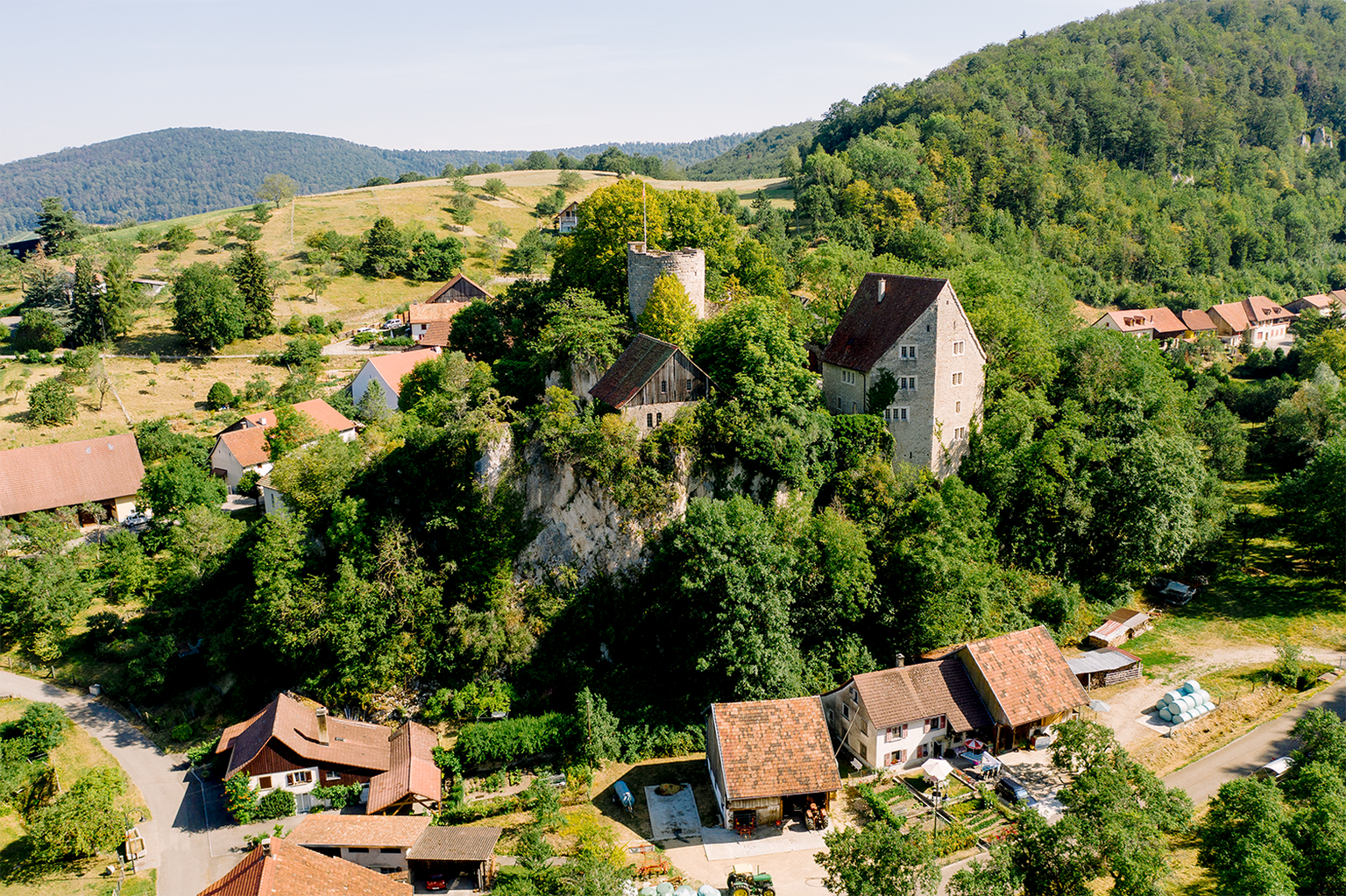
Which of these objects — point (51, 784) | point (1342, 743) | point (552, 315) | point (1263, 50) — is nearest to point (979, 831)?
point (1342, 743)

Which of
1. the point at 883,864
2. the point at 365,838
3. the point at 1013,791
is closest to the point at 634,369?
the point at 365,838

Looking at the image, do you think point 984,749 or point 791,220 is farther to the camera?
point 791,220

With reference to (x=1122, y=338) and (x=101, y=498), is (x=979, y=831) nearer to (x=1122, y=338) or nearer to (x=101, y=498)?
(x=1122, y=338)

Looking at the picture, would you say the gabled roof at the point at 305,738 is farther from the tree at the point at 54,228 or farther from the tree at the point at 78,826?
the tree at the point at 54,228

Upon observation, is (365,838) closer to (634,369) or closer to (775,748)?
(775,748)

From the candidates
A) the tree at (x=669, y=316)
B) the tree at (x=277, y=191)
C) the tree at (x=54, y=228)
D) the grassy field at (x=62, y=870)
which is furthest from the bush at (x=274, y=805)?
the tree at (x=277, y=191)

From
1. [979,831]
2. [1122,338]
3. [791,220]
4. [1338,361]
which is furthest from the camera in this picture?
[791,220]

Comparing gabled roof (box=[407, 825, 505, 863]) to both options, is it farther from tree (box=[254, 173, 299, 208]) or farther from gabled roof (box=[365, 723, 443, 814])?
tree (box=[254, 173, 299, 208])
